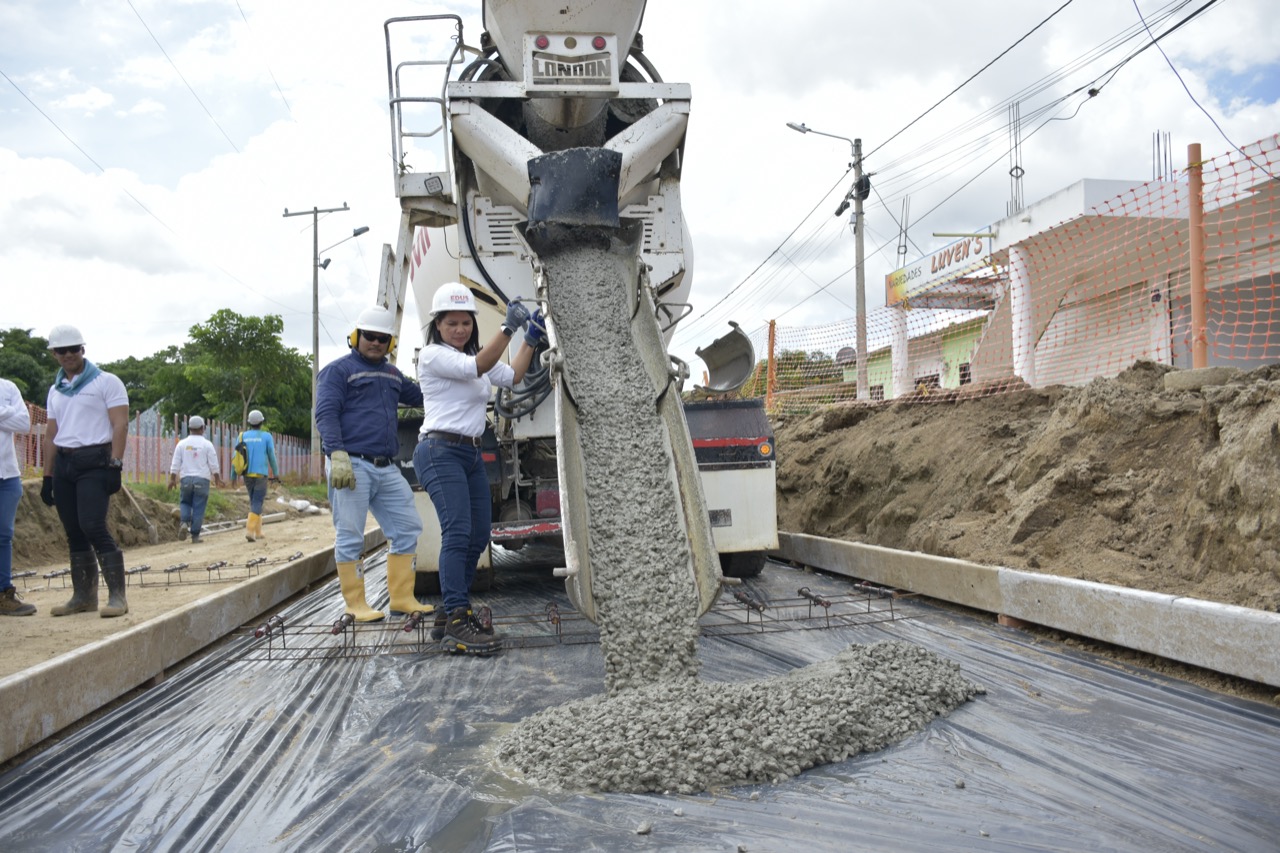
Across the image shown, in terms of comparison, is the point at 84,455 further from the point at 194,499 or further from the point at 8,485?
the point at 194,499

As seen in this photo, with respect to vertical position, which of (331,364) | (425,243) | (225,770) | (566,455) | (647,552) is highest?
(425,243)

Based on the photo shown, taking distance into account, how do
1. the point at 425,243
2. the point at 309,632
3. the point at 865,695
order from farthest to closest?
the point at 425,243, the point at 309,632, the point at 865,695

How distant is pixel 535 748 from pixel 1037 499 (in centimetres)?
362

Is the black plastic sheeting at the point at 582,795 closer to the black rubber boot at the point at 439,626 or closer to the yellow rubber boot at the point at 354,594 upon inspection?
the black rubber boot at the point at 439,626

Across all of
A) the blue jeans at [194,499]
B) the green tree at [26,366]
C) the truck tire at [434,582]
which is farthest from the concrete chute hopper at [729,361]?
the green tree at [26,366]

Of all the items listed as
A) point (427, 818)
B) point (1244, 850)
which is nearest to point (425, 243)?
point (427, 818)

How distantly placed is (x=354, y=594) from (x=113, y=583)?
128 centimetres

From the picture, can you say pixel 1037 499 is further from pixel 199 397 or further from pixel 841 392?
pixel 199 397

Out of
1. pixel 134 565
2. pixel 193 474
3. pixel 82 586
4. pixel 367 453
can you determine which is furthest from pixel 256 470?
pixel 367 453

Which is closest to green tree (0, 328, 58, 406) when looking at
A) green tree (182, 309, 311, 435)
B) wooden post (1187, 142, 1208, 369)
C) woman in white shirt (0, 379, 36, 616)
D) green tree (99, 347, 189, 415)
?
green tree (99, 347, 189, 415)

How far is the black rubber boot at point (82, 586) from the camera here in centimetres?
495

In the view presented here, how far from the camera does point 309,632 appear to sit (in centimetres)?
479

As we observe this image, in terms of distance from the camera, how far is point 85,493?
482 cm

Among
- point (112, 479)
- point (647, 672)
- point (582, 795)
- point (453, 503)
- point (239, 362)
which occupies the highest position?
point (239, 362)
